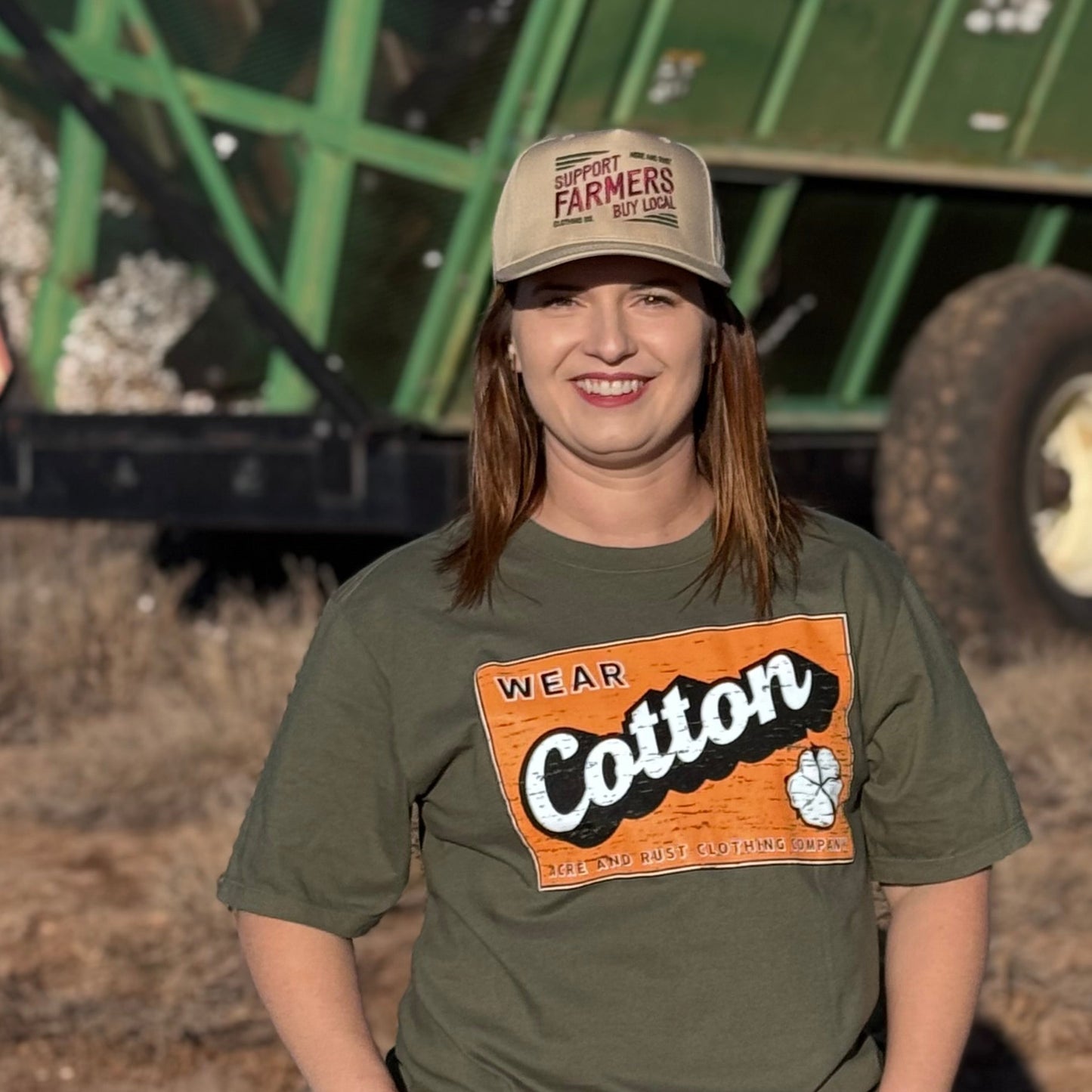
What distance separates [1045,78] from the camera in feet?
24.4

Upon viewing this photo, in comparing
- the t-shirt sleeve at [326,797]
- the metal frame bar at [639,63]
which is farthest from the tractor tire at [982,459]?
the t-shirt sleeve at [326,797]

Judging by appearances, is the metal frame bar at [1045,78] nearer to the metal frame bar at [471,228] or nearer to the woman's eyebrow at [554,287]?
the metal frame bar at [471,228]

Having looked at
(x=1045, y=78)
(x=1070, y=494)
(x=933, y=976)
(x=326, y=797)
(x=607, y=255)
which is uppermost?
(x=607, y=255)

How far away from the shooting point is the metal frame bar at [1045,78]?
7.42 metres

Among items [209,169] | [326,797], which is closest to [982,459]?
[209,169]

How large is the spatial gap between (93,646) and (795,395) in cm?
227

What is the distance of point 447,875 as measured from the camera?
230 centimetres

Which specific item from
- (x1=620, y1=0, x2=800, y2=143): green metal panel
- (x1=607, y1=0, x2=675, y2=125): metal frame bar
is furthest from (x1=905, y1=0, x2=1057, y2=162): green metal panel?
(x1=607, y1=0, x2=675, y2=125): metal frame bar

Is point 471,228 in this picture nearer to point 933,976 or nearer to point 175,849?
point 175,849

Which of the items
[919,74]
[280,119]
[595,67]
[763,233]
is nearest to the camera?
[595,67]

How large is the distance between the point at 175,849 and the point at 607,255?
10.8ft

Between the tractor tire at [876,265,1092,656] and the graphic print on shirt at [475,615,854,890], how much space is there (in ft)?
15.1

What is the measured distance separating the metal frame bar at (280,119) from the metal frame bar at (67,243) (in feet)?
0.71

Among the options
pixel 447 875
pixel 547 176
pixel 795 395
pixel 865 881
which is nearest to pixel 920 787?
pixel 865 881
